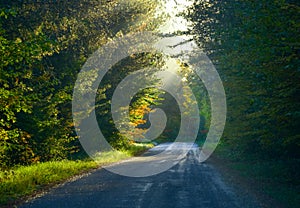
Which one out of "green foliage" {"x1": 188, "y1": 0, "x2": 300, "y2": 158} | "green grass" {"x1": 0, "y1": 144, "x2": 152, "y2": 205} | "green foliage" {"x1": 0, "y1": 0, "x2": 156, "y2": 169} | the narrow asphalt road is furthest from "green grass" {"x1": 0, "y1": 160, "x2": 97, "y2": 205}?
"green foliage" {"x1": 188, "y1": 0, "x2": 300, "y2": 158}

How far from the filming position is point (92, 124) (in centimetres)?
3003

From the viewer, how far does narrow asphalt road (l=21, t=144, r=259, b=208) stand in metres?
11.2

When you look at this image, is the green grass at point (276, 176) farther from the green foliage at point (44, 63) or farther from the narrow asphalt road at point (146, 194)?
the green foliage at point (44, 63)

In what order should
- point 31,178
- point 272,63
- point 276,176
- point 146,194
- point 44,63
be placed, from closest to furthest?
point 272,63, point 146,194, point 31,178, point 276,176, point 44,63

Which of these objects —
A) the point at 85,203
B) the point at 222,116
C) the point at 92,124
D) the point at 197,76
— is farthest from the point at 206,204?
the point at 197,76

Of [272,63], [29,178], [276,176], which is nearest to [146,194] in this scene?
[29,178]

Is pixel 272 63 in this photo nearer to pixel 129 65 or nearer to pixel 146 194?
pixel 146 194

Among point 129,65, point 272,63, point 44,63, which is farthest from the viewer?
point 129,65

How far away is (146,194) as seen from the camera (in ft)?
42.2

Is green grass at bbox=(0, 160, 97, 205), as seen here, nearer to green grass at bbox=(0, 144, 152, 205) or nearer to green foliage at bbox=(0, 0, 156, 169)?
green grass at bbox=(0, 144, 152, 205)

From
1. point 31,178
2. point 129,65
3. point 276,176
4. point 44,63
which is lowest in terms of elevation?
point 276,176

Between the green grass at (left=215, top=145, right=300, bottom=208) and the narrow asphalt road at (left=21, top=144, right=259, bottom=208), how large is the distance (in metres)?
1.11

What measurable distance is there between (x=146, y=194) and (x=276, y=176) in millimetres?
7328

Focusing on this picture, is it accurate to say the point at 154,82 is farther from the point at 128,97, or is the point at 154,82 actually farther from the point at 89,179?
the point at 89,179
